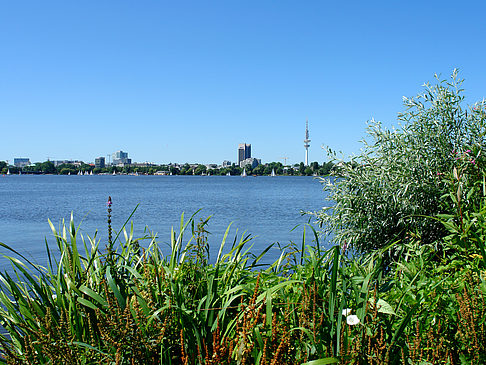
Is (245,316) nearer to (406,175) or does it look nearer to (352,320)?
(352,320)

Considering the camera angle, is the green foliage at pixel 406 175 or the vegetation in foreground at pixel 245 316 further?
the green foliage at pixel 406 175

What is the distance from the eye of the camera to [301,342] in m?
2.79

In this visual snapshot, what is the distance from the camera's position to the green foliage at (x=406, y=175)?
8172 millimetres

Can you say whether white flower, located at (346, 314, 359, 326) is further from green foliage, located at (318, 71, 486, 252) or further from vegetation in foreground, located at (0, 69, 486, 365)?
green foliage, located at (318, 71, 486, 252)

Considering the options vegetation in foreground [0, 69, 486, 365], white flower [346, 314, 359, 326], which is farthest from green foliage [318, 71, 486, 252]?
white flower [346, 314, 359, 326]

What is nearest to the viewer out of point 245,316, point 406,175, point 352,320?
point 352,320

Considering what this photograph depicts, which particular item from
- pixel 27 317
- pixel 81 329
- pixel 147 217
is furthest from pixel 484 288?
pixel 147 217

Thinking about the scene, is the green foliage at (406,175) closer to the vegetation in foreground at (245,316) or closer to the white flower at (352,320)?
the vegetation in foreground at (245,316)

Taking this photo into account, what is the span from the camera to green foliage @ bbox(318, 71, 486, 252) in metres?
8.17

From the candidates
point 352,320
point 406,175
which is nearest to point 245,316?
point 352,320

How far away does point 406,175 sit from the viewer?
321 inches

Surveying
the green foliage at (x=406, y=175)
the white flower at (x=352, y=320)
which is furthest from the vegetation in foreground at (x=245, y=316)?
the green foliage at (x=406, y=175)

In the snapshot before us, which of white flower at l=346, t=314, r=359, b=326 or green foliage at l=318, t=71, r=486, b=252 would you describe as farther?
green foliage at l=318, t=71, r=486, b=252

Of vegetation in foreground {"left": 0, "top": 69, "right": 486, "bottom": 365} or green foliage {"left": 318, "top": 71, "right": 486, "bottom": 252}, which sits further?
green foliage {"left": 318, "top": 71, "right": 486, "bottom": 252}
